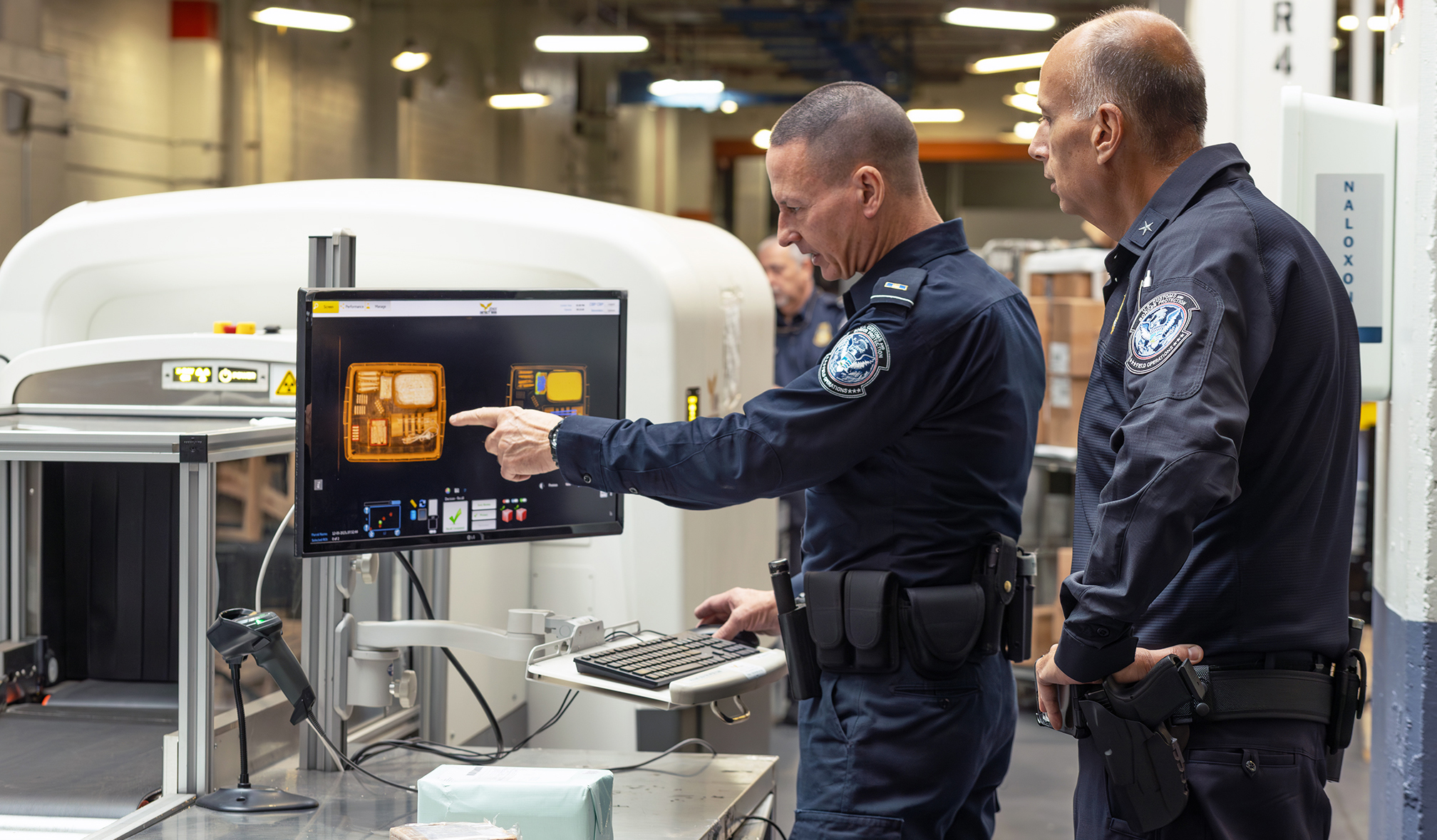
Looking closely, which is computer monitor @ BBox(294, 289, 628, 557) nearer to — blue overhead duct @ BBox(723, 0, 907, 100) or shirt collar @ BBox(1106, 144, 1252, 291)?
shirt collar @ BBox(1106, 144, 1252, 291)

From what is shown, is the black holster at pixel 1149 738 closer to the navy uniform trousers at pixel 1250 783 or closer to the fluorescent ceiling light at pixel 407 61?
the navy uniform trousers at pixel 1250 783

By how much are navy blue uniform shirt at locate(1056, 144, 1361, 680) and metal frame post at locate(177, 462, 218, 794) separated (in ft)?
3.68

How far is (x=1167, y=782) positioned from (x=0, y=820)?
1.53 m

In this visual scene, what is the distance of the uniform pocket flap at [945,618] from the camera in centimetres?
171

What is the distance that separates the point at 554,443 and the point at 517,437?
74 millimetres

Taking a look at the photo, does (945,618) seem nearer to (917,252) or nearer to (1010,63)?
(917,252)

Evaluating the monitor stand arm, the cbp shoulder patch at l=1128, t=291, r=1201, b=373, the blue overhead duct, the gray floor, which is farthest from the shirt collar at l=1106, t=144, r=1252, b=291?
the blue overhead duct

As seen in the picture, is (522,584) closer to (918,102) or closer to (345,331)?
(345,331)

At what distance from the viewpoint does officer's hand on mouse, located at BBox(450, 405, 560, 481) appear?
183 cm

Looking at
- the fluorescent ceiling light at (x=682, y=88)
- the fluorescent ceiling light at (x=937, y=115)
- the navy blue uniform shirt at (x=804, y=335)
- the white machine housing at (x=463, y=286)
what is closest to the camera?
the white machine housing at (x=463, y=286)

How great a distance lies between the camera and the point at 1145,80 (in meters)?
1.51

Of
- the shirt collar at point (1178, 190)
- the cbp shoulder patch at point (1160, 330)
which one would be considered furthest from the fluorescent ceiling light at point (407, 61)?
the cbp shoulder patch at point (1160, 330)

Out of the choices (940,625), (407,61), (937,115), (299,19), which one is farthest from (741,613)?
(937,115)

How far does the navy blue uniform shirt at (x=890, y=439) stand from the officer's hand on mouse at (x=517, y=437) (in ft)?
0.15
